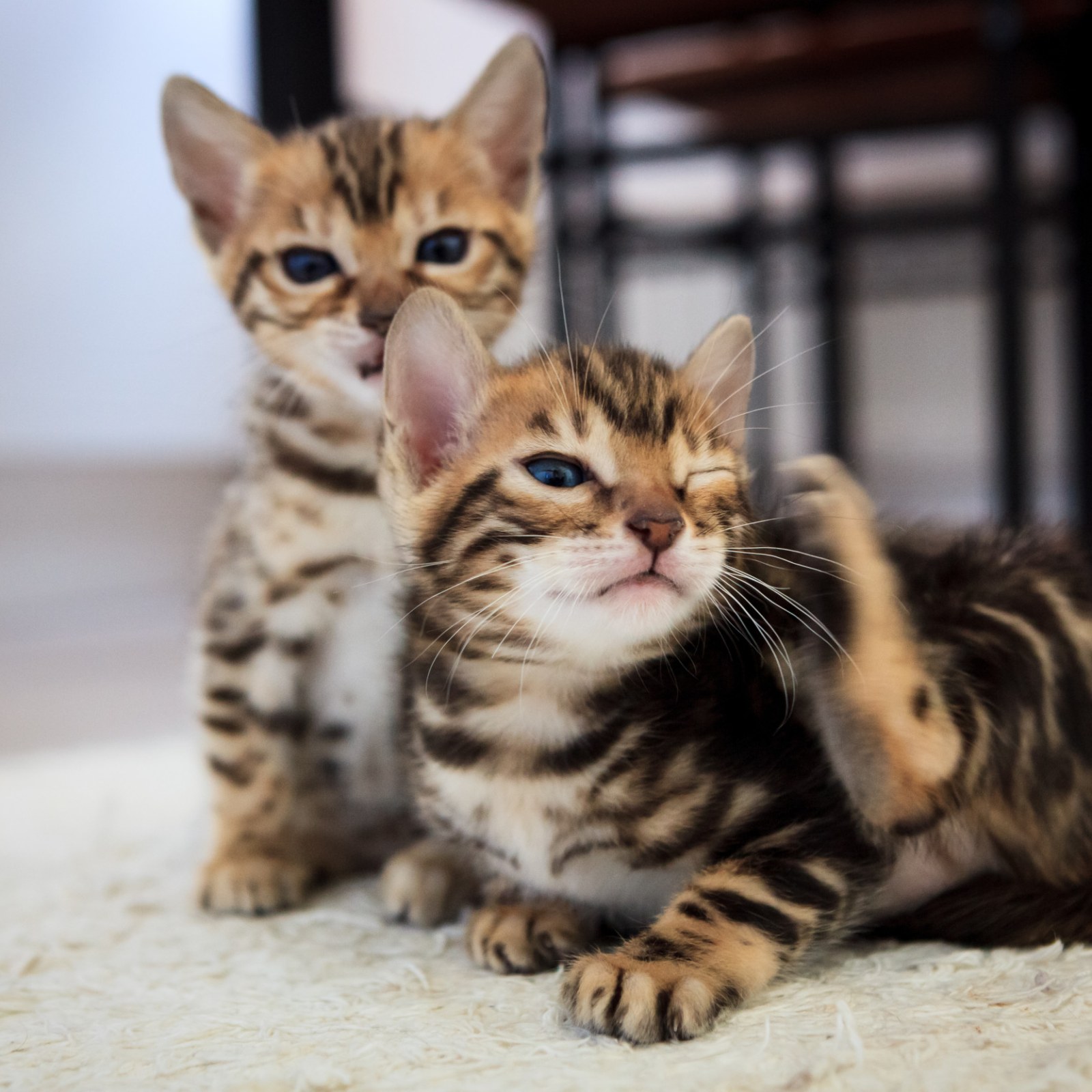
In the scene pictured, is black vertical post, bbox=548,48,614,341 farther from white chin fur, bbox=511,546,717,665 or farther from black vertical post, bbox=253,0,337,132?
white chin fur, bbox=511,546,717,665

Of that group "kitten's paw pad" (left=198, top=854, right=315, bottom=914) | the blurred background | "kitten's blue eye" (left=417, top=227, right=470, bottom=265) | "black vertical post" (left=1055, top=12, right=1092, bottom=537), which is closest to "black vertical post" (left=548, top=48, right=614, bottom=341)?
the blurred background

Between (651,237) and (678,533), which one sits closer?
(678,533)

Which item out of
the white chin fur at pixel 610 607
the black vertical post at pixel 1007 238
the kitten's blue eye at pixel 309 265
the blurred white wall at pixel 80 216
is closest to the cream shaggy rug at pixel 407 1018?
the white chin fur at pixel 610 607

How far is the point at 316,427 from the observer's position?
4.34 feet

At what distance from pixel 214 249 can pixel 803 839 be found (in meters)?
0.93

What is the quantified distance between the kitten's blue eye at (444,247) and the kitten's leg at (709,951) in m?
0.70

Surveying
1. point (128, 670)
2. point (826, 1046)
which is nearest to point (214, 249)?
point (826, 1046)

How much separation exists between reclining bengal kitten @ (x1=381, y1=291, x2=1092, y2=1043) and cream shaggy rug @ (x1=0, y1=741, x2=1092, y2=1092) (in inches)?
2.0

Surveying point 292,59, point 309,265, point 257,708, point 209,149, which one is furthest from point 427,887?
point 292,59

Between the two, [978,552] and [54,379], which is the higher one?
[54,379]

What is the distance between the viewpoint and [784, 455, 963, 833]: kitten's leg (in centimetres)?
90

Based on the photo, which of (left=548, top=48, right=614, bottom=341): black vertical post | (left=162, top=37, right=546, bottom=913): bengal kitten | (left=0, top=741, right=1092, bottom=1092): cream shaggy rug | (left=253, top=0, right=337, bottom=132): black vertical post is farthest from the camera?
(left=548, top=48, right=614, bottom=341): black vertical post

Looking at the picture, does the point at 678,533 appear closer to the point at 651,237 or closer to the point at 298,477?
the point at 298,477

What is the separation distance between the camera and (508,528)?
0.92 metres
